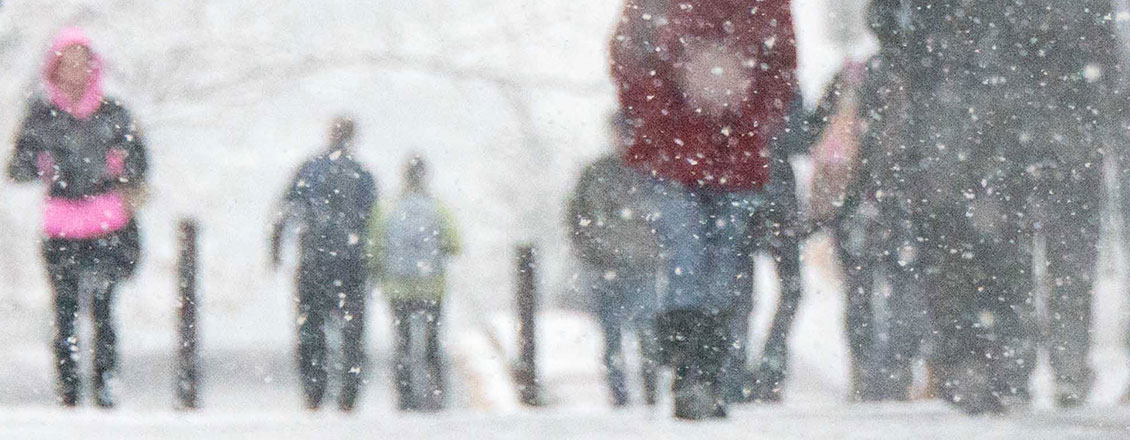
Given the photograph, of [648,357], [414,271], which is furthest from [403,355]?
[648,357]

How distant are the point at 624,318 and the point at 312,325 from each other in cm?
142

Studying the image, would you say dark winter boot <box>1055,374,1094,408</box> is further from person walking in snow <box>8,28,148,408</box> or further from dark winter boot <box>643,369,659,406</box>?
person walking in snow <box>8,28,148,408</box>

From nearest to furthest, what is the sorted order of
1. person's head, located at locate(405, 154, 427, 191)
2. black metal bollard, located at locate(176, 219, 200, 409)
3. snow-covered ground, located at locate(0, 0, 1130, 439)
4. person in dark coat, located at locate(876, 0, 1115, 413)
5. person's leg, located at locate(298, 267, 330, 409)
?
1. person in dark coat, located at locate(876, 0, 1115, 413)
2. person's leg, located at locate(298, 267, 330, 409)
3. black metal bollard, located at locate(176, 219, 200, 409)
4. person's head, located at locate(405, 154, 427, 191)
5. snow-covered ground, located at locate(0, 0, 1130, 439)

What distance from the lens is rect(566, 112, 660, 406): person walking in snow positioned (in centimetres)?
729

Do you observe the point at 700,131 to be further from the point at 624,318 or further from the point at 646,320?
the point at 624,318

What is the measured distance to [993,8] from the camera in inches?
194

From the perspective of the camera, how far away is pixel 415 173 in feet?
28.8

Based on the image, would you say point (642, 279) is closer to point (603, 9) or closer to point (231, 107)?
point (231, 107)

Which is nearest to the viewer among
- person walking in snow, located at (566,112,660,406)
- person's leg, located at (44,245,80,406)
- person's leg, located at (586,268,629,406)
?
person's leg, located at (44,245,80,406)

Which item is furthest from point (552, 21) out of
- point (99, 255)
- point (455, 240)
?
point (99, 255)

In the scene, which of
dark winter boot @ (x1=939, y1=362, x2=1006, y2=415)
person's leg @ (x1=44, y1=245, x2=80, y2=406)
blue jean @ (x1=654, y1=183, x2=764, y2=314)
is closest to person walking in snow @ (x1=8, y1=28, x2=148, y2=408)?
person's leg @ (x1=44, y1=245, x2=80, y2=406)

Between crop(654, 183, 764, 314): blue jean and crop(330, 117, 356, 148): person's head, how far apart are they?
376cm

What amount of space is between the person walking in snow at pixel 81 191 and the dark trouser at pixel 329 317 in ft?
5.35

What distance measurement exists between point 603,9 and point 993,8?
14.3 meters
